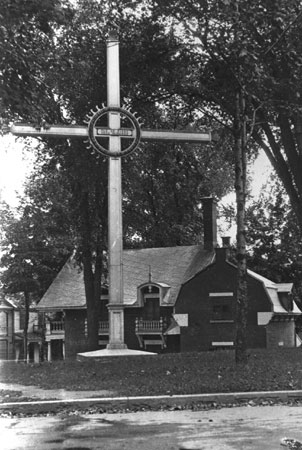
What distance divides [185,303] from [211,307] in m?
1.58

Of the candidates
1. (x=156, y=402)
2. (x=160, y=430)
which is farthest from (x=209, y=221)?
(x=160, y=430)

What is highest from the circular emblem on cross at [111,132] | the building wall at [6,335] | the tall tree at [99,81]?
the tall tree at [99,81]

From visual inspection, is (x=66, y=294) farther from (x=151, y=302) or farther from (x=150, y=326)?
(x=150, y=326)

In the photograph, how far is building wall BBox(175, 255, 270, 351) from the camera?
39906mm

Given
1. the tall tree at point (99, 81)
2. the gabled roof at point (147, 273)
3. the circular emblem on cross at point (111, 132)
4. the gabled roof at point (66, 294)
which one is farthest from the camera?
the gabled roof at point (66, 294)

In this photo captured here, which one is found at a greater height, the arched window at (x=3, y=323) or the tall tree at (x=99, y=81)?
the tall tree at (x=99, y=81)

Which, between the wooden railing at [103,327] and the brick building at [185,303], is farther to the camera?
the wooden railing at [103,327]

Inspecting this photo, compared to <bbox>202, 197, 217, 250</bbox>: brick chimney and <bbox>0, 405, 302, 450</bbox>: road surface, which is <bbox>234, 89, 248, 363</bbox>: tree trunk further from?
<bbox>202, 197, 217, 250</bbox>: brick chimney

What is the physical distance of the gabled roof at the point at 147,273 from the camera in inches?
1689

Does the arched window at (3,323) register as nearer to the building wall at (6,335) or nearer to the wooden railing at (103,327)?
the building wall at (6,335)

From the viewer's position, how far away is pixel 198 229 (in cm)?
5003

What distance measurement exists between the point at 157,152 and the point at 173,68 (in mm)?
9013

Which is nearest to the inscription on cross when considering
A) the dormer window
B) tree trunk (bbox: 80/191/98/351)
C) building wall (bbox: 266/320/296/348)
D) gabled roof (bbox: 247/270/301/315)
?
tree trunk (bbox: 80/191/98/351)

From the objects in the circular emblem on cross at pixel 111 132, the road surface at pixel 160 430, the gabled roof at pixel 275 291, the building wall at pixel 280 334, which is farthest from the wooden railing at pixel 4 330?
the road surface at pixel 160 430
